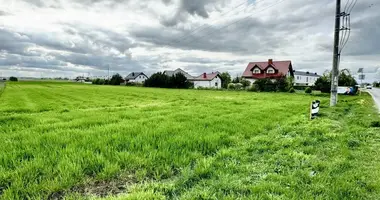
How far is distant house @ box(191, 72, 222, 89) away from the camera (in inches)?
3241

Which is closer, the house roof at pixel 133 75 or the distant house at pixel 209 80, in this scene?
the distant house at pixel 209 80

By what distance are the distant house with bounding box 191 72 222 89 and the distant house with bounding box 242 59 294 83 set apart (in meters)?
18.1

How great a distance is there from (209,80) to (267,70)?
23530 millimetres

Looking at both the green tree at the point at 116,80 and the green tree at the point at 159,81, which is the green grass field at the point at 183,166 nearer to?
the green tree at the point at 159,81

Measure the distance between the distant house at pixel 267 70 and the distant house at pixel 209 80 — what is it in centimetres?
1808

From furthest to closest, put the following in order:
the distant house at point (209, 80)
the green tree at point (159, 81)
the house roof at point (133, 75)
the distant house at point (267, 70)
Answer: the house roof at point (133, 75)
the distant house at point (209, 80)
the green tree at point (159, 81)
the distant house at point (267, 70)

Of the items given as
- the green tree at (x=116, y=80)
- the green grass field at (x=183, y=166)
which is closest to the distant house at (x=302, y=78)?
the green tree at (x=116, y=80)

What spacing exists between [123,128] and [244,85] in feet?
175

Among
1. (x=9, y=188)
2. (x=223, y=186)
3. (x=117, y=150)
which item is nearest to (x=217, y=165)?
(x=223, y=186)

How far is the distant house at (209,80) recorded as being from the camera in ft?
270

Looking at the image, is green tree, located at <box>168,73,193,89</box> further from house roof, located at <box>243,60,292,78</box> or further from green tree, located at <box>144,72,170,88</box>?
house roof, located at <box>243,60,292,78</box>

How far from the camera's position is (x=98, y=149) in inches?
206

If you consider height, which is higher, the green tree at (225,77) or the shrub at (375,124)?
the green tree at (225,77)

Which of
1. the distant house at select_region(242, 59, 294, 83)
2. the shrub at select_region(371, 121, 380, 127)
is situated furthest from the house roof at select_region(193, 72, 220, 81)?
the shrub at select_region(371, 121, 380, 127)
